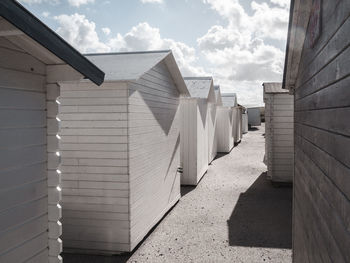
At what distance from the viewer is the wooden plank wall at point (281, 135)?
1147 cm

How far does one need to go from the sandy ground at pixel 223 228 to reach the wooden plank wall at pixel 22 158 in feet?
10.5

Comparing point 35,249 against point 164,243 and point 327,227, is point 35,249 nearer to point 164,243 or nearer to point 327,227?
point 327,227

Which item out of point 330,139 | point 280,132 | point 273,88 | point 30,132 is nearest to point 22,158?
point 30,132

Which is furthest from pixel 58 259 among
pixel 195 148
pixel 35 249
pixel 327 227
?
pixel 195 148

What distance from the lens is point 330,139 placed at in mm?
2357

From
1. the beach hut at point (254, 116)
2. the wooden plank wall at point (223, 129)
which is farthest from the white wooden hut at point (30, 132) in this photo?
the beach hut at point (254, 116)

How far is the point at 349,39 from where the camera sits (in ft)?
5.99

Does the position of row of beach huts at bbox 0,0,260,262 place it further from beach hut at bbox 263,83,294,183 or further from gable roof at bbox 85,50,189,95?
beach hut at bbox 263,83,294,183

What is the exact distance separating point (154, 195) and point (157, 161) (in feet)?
2.94

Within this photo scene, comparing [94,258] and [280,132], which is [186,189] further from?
[94,258]

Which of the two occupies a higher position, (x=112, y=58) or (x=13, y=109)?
(x=112, y=58)

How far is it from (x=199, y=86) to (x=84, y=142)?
913 centimetres

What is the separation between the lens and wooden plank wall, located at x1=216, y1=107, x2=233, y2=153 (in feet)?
69.6

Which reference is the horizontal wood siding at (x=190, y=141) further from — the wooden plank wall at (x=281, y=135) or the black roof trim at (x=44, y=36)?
the black roof trim at (x=44, y=36)
